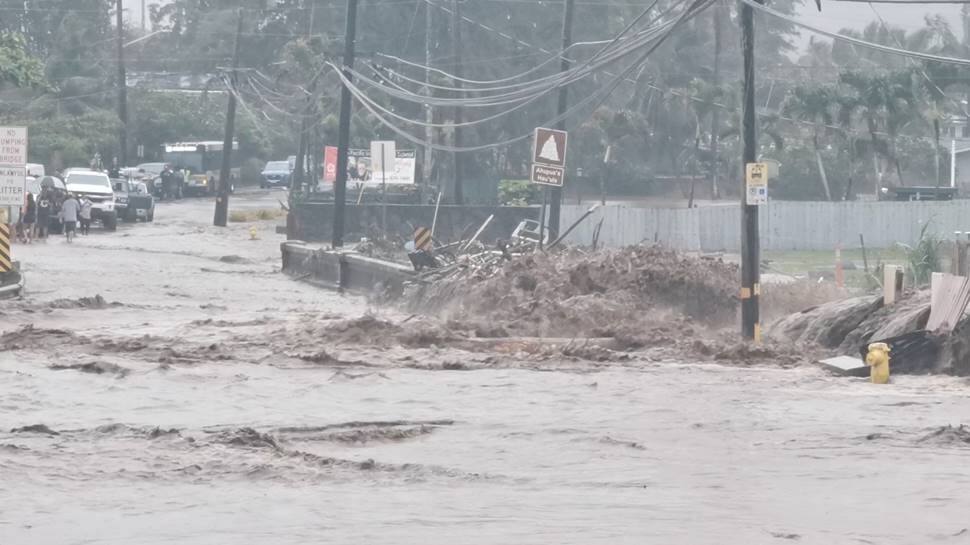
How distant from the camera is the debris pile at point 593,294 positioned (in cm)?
2250

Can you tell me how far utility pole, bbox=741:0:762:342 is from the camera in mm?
20297

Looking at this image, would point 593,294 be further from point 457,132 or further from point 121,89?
point 121,89

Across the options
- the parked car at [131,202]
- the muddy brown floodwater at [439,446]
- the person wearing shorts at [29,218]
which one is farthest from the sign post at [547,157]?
the parked car at [131,202]

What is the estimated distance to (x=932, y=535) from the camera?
9766 mm

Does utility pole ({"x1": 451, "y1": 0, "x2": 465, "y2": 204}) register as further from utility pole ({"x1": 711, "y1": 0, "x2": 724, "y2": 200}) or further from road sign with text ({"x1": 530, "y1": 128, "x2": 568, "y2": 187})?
road sign with text ({"x1": 530, "y1": 128, "x2": 568, "y2": 187})

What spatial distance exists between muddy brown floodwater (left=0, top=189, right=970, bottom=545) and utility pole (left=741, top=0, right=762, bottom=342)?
6.13 feet

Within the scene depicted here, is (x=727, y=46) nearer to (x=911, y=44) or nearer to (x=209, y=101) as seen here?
(x=911, y=44)

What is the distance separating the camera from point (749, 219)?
20.4 m

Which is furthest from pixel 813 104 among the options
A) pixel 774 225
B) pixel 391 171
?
pixel 391 171

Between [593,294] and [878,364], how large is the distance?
7.24m

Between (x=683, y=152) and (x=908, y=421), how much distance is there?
60175 millimetres

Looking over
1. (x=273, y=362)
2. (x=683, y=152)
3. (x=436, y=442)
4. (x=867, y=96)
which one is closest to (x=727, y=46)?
(x=683, y=152)

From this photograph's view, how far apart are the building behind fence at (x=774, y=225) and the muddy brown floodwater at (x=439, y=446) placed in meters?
25.0

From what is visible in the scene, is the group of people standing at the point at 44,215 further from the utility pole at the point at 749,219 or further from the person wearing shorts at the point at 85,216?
the utility pole at the point at 749,219
